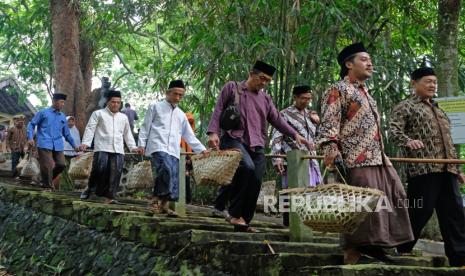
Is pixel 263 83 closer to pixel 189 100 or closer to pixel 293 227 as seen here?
pixel 293 227

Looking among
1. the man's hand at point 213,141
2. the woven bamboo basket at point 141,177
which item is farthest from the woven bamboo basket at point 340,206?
the woven bamboo basket at point 141,177

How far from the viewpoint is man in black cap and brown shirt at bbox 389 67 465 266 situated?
464cm

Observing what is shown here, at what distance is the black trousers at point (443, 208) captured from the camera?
4.60 metres

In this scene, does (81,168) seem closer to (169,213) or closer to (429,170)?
(169,213)

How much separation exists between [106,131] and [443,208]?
184 inches

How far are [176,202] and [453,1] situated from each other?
3.72 m

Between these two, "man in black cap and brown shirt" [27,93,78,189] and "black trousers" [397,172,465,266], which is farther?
"man in black cap and brown shirt" [27,93,78,189]

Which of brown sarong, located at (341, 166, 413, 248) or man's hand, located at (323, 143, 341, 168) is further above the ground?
man's hand, located at (323, 143, 341, 168)

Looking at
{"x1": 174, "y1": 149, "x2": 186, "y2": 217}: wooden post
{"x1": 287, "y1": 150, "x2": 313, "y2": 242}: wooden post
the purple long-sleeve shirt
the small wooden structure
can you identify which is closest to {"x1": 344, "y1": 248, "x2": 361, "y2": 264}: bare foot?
{"x1": 287, "y1": 150, "x2": 313, "y2": 242}: wooden post

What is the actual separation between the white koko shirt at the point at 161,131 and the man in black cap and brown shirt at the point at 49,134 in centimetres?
319

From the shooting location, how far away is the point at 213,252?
14.1 ft

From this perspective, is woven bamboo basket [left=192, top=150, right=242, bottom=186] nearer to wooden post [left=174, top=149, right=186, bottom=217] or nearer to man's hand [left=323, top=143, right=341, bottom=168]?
man's hand [left=323, top=143, right=341, bottom=168]

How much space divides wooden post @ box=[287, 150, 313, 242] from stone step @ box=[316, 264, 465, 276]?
1.60m

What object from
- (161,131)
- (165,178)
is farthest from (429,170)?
(161,131)
